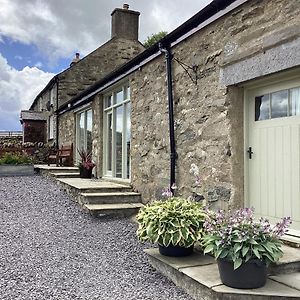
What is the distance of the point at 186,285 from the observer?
3570 millimetres

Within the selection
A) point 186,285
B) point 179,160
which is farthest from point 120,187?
point 186,285

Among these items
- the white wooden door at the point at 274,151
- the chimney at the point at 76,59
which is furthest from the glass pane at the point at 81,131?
the white wooden door at the point at 274,151

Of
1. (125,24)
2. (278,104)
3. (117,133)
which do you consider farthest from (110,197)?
(125,24)

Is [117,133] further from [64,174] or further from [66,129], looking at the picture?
[66,129]

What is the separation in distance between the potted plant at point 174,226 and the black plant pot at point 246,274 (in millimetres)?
879

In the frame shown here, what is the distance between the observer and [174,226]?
409 cm

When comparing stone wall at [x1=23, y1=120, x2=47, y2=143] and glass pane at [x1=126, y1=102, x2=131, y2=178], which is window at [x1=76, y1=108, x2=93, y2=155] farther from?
stone wall at [x1=23, y1=120, x2=47, y2=143]

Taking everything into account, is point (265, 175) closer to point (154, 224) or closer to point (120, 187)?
point (154, 224)

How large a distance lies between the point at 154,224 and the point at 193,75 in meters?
2.69

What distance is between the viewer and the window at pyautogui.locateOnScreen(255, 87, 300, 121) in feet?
14.2

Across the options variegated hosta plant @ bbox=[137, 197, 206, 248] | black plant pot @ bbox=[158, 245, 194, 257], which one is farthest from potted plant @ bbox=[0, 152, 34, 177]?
black plant pot @ bbox=[158, 245, 194, 257]

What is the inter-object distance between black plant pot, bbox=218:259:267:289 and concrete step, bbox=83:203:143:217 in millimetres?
3971

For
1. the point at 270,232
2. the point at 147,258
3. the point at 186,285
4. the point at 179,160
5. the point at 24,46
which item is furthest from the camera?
the point at 24,46

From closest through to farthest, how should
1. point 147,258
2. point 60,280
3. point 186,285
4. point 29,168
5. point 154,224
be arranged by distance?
1. point 186,285
2. point 60,280
3. point 154,224
4. point 147,258
5. point 29,168
